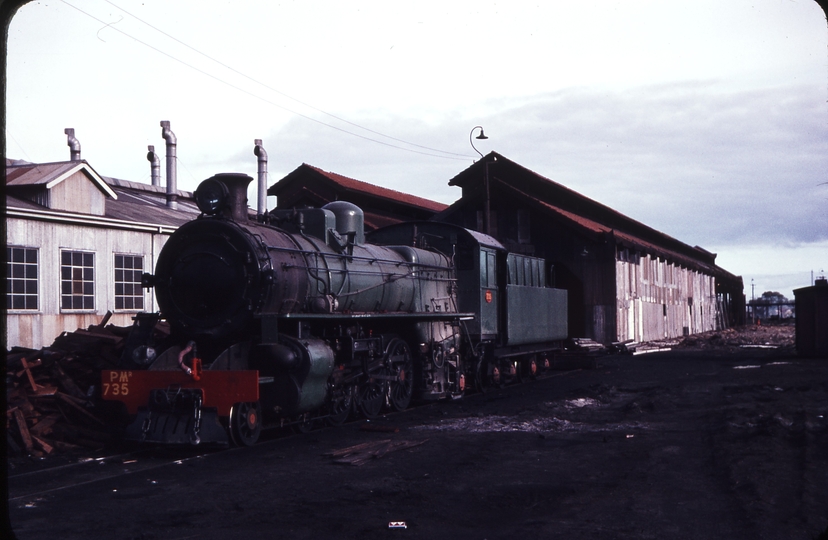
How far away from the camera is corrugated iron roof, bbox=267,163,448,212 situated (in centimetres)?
3759

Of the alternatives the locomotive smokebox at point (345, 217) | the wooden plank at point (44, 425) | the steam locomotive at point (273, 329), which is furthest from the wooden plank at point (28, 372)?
the locomotive smokebox at point (345, 217)

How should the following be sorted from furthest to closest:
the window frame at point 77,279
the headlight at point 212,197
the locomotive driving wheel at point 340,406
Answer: the window frame at point 77,279 → the locomotive driving wheel at point 340,406 → the headlight at point 212,197

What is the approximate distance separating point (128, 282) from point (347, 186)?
1888 centimetres

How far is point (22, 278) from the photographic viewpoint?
16.4m

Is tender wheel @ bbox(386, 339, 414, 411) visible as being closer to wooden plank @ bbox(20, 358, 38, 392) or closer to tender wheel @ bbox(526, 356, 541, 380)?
wooden plank @ bbox(20, 358, 38, 392)

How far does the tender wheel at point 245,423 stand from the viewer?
1014cm

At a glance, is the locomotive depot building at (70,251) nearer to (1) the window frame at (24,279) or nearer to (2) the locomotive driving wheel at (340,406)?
(1) the window frame at (24,279)

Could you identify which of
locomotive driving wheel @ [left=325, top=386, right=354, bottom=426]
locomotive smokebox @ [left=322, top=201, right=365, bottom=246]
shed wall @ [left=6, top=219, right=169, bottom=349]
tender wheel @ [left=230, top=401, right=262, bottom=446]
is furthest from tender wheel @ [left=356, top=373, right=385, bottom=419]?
shed wall @ [left=6, top=219, right=169, bottom=349]

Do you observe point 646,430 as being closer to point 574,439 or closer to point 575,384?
point 574,439

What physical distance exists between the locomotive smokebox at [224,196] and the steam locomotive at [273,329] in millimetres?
16

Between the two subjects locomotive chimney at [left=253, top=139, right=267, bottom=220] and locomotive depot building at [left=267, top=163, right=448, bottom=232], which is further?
locomotive depot building at [left=267, top=163, right=448, bottom=232]

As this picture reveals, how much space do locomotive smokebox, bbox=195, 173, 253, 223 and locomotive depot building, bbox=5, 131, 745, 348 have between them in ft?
21.4

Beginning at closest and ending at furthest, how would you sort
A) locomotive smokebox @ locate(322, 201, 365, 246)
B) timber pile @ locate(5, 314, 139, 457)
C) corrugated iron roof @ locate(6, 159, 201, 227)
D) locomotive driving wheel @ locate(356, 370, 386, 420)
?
timber pile @ locate(5, 314, 139, 457), locomotive driving wheel @ locate(356, 370, 386, 420), locomotive smokebox @ locate(322, 201, 365, 246), corrugated iron roof @ locate(6, 159, 201, 227)

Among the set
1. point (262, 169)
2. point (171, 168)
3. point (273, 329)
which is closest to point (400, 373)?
point (273, 329)
